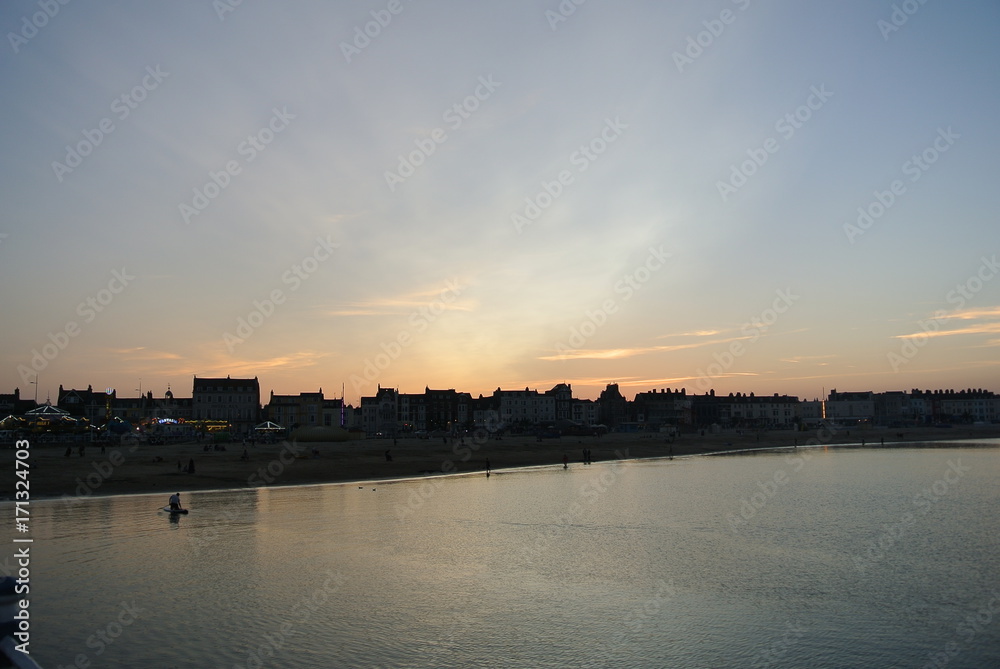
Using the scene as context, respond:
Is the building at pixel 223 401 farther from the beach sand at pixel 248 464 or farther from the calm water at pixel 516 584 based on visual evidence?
the calm water at pixel 516 584

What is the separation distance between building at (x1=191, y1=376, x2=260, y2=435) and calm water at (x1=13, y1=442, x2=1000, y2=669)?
135422 millimetres

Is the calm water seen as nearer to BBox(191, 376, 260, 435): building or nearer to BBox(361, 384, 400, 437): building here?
BBox(191, 376, 260, 435): building

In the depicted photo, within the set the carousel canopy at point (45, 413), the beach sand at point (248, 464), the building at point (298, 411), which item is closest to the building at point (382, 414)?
the building at point (298, 411)

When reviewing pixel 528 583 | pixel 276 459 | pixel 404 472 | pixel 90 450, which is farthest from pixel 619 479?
pixel 90 450

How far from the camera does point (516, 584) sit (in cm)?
2497

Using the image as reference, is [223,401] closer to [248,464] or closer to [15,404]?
[15,404]

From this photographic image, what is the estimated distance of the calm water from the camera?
715 inches

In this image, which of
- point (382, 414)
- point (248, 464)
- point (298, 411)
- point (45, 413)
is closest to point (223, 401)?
point (298, 411)

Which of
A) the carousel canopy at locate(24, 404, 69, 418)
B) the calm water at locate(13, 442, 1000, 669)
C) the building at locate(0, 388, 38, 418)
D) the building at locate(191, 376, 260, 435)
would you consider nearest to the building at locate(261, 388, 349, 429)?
the building at locate(191, 376, 260, 435)

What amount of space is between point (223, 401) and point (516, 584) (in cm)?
16719

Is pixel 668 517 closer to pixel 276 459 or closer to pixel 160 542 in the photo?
pixel 160 542

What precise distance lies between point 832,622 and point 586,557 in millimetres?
11235

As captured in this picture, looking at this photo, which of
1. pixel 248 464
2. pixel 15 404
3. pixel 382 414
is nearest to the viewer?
pixel 248 464

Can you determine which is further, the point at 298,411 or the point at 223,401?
the point at 298,411
